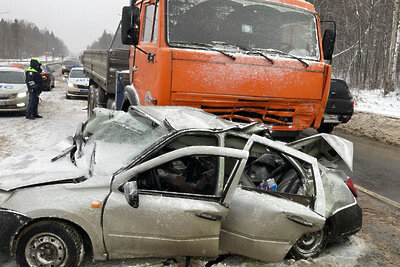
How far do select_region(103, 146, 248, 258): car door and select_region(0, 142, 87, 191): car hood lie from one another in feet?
1.74

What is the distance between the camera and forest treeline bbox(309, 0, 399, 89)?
99.2ft

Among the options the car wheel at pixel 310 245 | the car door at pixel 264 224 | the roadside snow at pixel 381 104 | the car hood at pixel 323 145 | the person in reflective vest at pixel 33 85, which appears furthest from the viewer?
the roadside snow at pixel 381 104

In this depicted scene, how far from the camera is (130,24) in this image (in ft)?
16.1

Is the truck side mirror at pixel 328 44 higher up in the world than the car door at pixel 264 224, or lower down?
higher up

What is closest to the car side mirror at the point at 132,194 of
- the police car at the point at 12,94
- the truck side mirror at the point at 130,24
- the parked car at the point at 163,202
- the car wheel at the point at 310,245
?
the parked car at the point at 163,202

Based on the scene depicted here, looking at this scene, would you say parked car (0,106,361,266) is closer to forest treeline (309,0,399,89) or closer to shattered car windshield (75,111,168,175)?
shattered car windshield (75,111,168,175)

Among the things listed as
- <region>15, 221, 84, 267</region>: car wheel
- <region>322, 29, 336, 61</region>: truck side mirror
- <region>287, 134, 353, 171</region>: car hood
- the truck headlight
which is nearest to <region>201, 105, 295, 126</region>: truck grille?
<region>287, 134, 353, 171</region>: car hood

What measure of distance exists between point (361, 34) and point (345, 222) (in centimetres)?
3354

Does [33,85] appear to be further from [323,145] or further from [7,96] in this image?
[323,145]

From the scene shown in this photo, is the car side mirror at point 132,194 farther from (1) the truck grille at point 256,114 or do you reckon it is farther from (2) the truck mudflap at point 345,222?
(1) the truck grille at point 256,114

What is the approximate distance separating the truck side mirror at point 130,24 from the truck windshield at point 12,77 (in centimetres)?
831

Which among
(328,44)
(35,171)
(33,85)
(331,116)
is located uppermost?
(328,44)

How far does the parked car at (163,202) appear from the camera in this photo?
295 cm

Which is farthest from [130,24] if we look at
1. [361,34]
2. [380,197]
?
[361,34]
